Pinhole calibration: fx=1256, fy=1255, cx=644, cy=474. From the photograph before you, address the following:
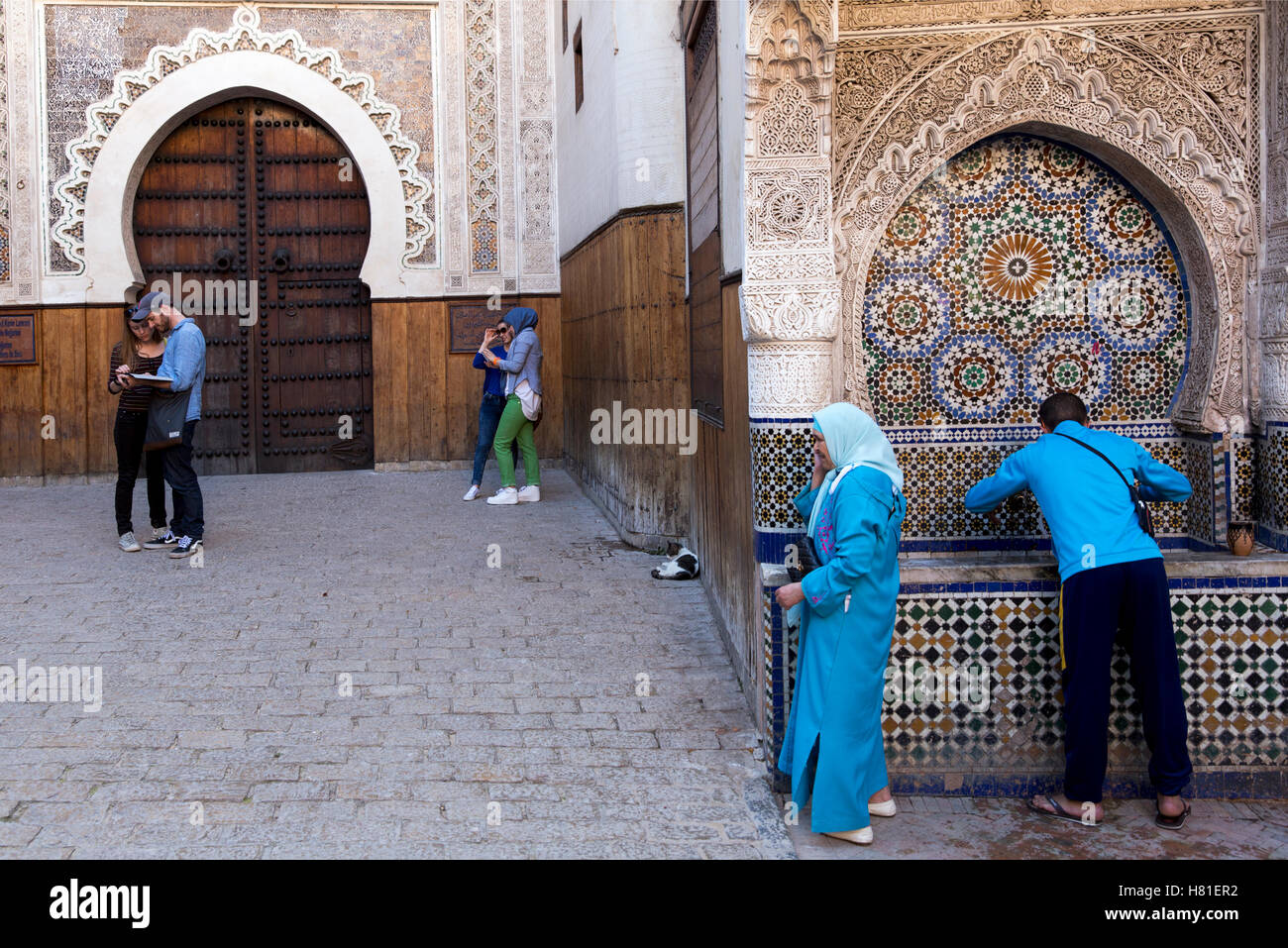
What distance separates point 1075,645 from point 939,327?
1289mm

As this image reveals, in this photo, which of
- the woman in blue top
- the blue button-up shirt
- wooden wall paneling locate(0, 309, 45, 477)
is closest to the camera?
the woman in blue top

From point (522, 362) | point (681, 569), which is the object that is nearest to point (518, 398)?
point (522, 362)

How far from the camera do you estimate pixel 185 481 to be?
6629 millimetres

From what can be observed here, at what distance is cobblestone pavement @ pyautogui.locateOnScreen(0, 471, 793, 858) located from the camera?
130 inches

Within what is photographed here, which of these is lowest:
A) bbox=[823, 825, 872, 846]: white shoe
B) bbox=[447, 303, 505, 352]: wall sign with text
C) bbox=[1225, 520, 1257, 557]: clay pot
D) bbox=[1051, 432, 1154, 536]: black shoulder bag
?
bbox=[823, 825, 872, 846]: white shoe

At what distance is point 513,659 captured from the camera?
4.80 metres

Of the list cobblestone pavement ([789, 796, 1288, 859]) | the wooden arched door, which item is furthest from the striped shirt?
cobblestone pavement ([789, 796, 1288, 859])

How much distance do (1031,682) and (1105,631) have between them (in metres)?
0.31

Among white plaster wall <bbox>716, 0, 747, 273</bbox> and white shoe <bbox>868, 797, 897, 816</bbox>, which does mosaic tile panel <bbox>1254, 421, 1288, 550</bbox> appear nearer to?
white shoe <bbox>868, 797, 897, 816</bbox>

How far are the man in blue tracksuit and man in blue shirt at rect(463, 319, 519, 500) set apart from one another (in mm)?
5579

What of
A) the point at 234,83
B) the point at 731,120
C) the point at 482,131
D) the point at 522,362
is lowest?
the point at 522,362

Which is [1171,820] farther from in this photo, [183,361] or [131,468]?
[131,468]

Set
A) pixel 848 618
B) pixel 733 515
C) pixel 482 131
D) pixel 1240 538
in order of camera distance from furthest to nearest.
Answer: pixel 482 131 < pixel 733 515 < pixel 1240 538 < pixel 848 618
